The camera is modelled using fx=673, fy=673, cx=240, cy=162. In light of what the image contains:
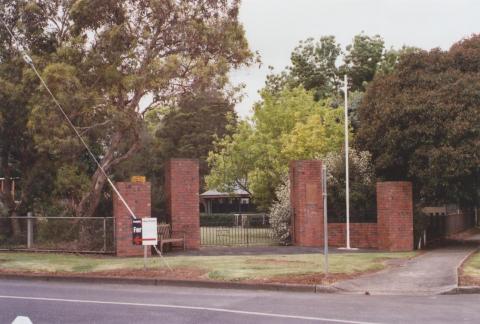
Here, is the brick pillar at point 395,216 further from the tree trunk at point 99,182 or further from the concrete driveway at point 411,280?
the tree trunk at point 99,182

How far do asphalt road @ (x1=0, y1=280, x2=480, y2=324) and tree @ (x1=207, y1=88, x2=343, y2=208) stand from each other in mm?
20269

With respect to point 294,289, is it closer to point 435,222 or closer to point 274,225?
point 274,225

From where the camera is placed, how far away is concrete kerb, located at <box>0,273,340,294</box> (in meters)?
14.3

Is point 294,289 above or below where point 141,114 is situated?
below

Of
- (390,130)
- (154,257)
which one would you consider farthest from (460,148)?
(154,257)

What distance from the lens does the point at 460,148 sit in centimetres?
2297

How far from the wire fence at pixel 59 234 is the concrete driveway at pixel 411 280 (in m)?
9.51

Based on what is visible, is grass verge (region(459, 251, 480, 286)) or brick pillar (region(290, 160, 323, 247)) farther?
brick pillar (region(290, 160, 323, 247))

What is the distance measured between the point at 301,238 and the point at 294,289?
9915 millimetres

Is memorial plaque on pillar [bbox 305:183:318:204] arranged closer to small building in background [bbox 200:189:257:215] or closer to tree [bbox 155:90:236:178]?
small building in background [bbox 200:189:257:215]

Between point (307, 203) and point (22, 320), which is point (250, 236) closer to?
point (307, 203)

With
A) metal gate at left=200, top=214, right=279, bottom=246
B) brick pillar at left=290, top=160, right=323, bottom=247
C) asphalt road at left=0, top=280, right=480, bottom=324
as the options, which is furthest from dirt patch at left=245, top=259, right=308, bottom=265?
metal gate at left=200, top=214, right=279, bottom=246

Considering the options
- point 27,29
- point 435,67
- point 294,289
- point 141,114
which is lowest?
point 294,289

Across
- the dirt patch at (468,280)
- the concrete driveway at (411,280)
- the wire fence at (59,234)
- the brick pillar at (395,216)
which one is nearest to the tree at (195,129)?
the wire fence at (59,234)
